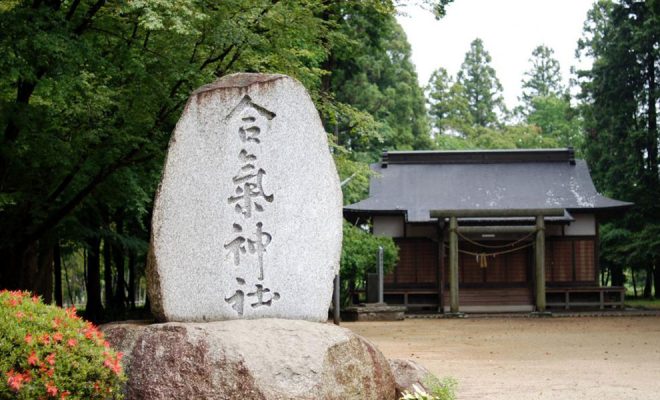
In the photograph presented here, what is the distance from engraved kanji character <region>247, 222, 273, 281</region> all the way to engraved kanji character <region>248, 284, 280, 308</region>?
9cm

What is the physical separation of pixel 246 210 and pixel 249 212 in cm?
3

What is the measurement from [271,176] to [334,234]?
78cm

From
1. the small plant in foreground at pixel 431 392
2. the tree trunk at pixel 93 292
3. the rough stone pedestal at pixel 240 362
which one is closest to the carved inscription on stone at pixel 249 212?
the rough stone pedestal at pixel 240 362

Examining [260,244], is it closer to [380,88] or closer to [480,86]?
[380,88]

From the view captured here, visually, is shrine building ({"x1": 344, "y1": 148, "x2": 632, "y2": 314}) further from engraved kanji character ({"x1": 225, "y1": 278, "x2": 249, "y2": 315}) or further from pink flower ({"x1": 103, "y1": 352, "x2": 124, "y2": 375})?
pink flower ({"x1": 103, "y1": 352, "x2": 124, "y2": 375})

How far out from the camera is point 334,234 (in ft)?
23.7

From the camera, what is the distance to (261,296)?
22.7 feet

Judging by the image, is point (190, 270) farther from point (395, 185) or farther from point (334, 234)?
point (395, 185)

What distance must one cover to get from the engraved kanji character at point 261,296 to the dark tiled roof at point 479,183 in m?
18.5

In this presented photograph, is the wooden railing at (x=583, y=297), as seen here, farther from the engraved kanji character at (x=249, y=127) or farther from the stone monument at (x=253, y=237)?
the engraved kanji character at (x=249, y=127)

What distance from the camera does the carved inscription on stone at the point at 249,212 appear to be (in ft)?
22.5

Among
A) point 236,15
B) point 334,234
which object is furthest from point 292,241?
point 236,15

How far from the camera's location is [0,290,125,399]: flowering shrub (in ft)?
16.2

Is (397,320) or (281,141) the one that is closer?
(281,141)
